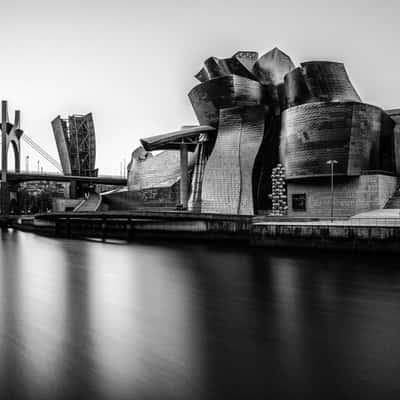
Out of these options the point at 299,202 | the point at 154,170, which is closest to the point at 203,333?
the point at 299,202

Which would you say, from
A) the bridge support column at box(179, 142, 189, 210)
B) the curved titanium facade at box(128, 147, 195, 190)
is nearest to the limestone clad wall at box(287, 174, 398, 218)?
the bridge support column at box(179, 142, 189, 210)

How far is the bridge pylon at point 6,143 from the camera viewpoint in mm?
40219

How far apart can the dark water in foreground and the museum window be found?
12.4 metres

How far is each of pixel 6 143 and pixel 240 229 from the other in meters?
37.5

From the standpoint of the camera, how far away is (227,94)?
2492 cm

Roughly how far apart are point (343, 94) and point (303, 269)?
52.2 feet

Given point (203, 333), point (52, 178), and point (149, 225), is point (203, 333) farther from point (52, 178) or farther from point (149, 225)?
point (52, 178)

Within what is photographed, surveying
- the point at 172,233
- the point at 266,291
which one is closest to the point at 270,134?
the point at 172,233

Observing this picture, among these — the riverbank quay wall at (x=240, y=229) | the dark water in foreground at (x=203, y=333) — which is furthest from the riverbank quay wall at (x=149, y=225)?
the dark water in foreground at (x=203, y=333)

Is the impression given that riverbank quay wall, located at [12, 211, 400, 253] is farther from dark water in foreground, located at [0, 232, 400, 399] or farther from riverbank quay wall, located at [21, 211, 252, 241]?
dark water in foreground, located at [0, 232, 400, 399]

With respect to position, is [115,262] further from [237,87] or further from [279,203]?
[237,87]

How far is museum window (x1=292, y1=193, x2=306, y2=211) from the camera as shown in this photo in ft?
74.3

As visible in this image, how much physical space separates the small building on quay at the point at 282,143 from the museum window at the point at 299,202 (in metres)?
0.06

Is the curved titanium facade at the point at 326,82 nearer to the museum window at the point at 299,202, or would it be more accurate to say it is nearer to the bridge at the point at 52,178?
the museum window at the point at 299,202
